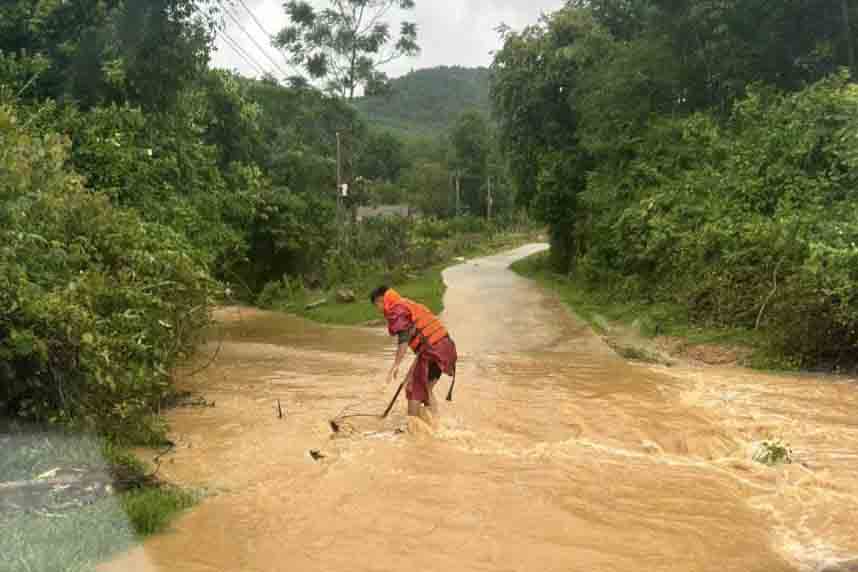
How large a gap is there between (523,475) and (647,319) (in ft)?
33.5

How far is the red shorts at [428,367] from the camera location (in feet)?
28.2

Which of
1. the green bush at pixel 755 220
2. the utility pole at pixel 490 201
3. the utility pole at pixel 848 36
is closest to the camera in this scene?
the green bush at pixel 755 220

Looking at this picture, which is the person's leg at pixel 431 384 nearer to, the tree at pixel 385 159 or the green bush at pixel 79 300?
the green bush at pixel 79 300

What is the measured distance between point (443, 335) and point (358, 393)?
297 cm

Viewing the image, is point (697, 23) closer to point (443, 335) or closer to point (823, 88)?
point (823, 88)

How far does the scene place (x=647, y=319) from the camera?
1656 centimetres

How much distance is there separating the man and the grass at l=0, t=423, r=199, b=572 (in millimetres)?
2776

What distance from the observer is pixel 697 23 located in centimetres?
2117

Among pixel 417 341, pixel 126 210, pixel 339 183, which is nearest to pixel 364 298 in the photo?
pixel 339 183

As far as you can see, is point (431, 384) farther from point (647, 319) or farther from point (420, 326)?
point (647, 319)

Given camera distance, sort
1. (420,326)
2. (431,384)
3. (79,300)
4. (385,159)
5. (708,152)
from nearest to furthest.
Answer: (79,300) < (420,326) < (431,384) < (708,152) < (385,159)

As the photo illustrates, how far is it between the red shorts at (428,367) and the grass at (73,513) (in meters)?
2.89

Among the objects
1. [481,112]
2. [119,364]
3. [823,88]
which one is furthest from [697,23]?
[481,112]

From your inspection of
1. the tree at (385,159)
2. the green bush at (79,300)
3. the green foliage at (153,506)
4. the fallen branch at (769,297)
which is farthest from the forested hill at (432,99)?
the green foliage at (153,506)
